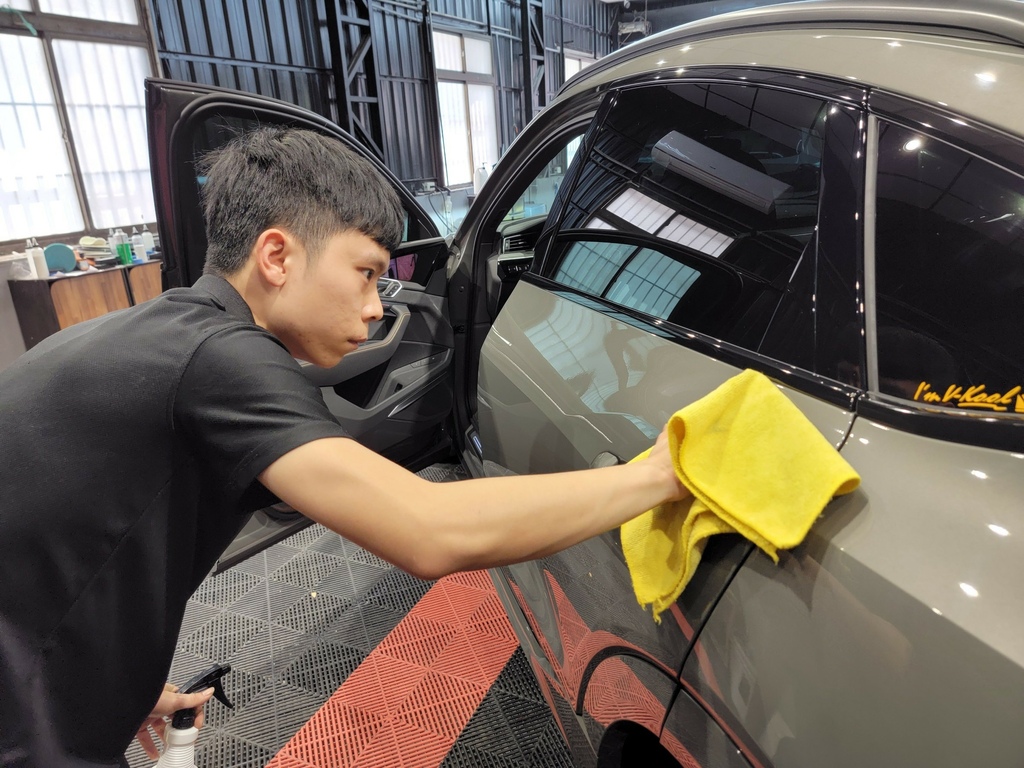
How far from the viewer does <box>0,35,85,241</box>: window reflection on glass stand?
513 centimetres

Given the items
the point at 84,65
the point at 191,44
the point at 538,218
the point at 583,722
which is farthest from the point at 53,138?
the point at 583,722

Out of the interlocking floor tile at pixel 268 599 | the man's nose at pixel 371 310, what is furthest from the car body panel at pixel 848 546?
the interlocking floor tile at pixel 268 599

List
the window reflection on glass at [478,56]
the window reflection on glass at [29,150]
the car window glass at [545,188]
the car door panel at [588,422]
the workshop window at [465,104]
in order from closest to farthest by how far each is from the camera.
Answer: the car door panel at [588,422], the window reflection on glass at [29,150], the car window glass at [545,188], the workshop window at [465,104], the window reflection on glass at [478,56]

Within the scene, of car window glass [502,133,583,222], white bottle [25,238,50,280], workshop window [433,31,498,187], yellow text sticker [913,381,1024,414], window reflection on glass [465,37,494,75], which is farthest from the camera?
window reflection on glass [465,37,494,75]

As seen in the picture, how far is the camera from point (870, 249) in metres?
0.85

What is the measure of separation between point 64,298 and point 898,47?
5.46 metres

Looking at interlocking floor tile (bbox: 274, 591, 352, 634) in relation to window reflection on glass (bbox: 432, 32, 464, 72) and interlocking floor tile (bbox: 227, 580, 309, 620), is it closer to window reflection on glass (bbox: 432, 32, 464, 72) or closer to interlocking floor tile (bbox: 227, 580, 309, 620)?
interlocking floor tile (bbox: 227, 580, 309, 620)

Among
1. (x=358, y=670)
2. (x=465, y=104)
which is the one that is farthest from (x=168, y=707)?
(x=465, y=104)

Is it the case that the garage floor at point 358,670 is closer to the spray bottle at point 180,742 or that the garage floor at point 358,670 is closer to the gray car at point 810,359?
the gray car at point 810,359

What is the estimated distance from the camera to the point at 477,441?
7.25ft

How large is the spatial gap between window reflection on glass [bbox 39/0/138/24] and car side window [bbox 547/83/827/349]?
6028 millimetres

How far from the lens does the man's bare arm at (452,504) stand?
78cm

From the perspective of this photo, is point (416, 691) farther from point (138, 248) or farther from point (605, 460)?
point (138, 248)

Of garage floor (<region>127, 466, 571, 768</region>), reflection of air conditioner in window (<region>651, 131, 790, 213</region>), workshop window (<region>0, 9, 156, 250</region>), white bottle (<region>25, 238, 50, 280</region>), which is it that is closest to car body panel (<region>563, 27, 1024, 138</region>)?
reflection of air conditioner in window (<region>651, 131, 790, 213</region>)
